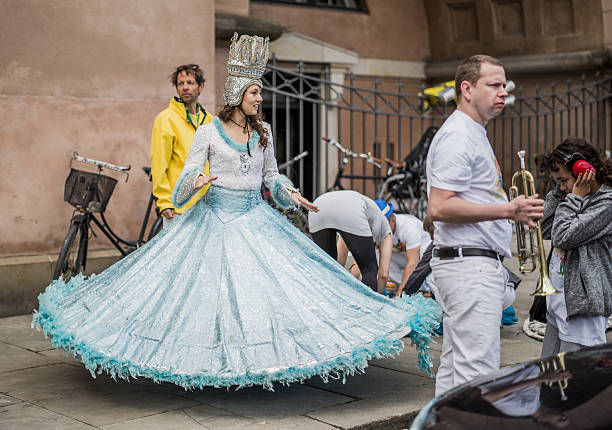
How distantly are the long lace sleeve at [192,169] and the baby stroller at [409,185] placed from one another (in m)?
5.65

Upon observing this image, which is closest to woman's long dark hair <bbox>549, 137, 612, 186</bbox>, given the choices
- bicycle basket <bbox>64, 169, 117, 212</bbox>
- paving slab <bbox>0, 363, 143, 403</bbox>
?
paving slab <bbox>0, 363, 143, 403</bbox>

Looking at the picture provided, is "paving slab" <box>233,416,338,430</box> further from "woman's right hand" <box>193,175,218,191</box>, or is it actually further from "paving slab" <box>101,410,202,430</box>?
"woman's right hand" <box>193,175,218,191</box>

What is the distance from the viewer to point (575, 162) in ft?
17.5

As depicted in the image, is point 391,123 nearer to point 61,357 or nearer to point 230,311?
point 61,357

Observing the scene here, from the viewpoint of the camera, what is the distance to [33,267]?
7793mm

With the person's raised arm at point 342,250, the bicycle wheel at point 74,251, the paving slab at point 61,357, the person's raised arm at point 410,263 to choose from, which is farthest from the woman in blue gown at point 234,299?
the person's raised arm at point 410,263

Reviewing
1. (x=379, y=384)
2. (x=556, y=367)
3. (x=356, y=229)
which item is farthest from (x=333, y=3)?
(x=556, y=367)

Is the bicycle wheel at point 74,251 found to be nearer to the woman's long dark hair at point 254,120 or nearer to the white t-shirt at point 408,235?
the woman's long dark hair at point 254,120

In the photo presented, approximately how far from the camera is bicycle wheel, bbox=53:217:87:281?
25.0 feet

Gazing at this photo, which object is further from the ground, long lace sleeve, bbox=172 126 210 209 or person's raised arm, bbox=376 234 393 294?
long lace sleeve, bbox=172 126 210 209

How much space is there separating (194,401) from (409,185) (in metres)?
6.46

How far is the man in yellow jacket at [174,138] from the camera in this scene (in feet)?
22.5

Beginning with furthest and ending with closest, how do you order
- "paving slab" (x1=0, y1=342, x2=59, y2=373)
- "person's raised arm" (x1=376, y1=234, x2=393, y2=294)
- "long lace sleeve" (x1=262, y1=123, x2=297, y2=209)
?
"person's raised arm" (x1=376, y1=234, x2=393, y2=294) < "paving slab" (x1=0, y1=342, x2=59, y2=373) < "long lace sleeve" (x1=262, y1=123, x2=297, y2=209)

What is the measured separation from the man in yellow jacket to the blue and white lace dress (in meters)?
1.13
